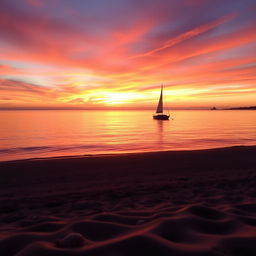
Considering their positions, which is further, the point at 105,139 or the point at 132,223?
the point at 105,139

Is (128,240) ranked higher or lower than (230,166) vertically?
higher

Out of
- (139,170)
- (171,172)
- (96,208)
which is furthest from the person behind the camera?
(139,170)

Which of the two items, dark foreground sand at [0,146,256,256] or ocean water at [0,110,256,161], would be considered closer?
dark foreground sand at [0,146,256,256]

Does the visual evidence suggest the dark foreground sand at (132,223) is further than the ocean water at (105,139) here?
No

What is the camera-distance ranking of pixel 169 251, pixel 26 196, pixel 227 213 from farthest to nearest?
pixel 26 196 < pixel 227 213 < pixel 169 251

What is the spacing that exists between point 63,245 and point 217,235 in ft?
5.56

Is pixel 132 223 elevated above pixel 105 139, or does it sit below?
above

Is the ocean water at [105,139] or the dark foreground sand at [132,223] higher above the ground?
the dark foreground sand at [132,223]

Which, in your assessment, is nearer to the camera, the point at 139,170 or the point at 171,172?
the point at 171,172

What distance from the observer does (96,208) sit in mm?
4469

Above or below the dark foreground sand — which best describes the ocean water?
below

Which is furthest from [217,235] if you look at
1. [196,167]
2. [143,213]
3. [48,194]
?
[196,167]

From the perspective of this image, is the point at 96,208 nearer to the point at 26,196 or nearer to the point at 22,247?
the point at 22,247

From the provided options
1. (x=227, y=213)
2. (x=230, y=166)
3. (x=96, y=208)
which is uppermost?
(x=227, y=213)
